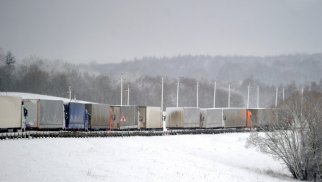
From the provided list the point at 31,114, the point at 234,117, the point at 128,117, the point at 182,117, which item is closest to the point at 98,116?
the point at 128,117

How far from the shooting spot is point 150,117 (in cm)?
4847

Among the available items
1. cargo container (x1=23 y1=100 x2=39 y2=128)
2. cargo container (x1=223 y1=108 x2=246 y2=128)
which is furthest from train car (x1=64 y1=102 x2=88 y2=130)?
cargo container (x1=223 y1=108 x2=246 y2=128)

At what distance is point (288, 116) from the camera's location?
113 ft

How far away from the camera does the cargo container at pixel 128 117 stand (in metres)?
44.1

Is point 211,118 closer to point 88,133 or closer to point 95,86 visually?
point 88,133

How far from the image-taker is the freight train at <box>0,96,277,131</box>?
33250mm

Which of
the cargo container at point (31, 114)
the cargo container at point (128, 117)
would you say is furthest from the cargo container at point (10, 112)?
the cargo container at point (128, 117)

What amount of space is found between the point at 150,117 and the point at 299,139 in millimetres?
19310

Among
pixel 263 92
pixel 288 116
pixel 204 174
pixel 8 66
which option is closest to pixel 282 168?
pixel 288 116

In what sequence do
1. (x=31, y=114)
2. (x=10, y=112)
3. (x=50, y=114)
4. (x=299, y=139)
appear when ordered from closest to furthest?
(x=10, y=112)
(x=299, y=139)
(x=31, y=114)
(x=50, y=114)

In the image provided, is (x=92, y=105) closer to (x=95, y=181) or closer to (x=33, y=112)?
(x=33, y=112)

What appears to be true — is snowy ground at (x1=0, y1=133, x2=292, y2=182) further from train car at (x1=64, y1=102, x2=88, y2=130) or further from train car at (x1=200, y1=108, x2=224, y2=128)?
train car at (x1=200, y1=108, x2=224, y2=128)

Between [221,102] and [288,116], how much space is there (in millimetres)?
117312

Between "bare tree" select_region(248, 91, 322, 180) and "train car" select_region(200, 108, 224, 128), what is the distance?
21.2m
